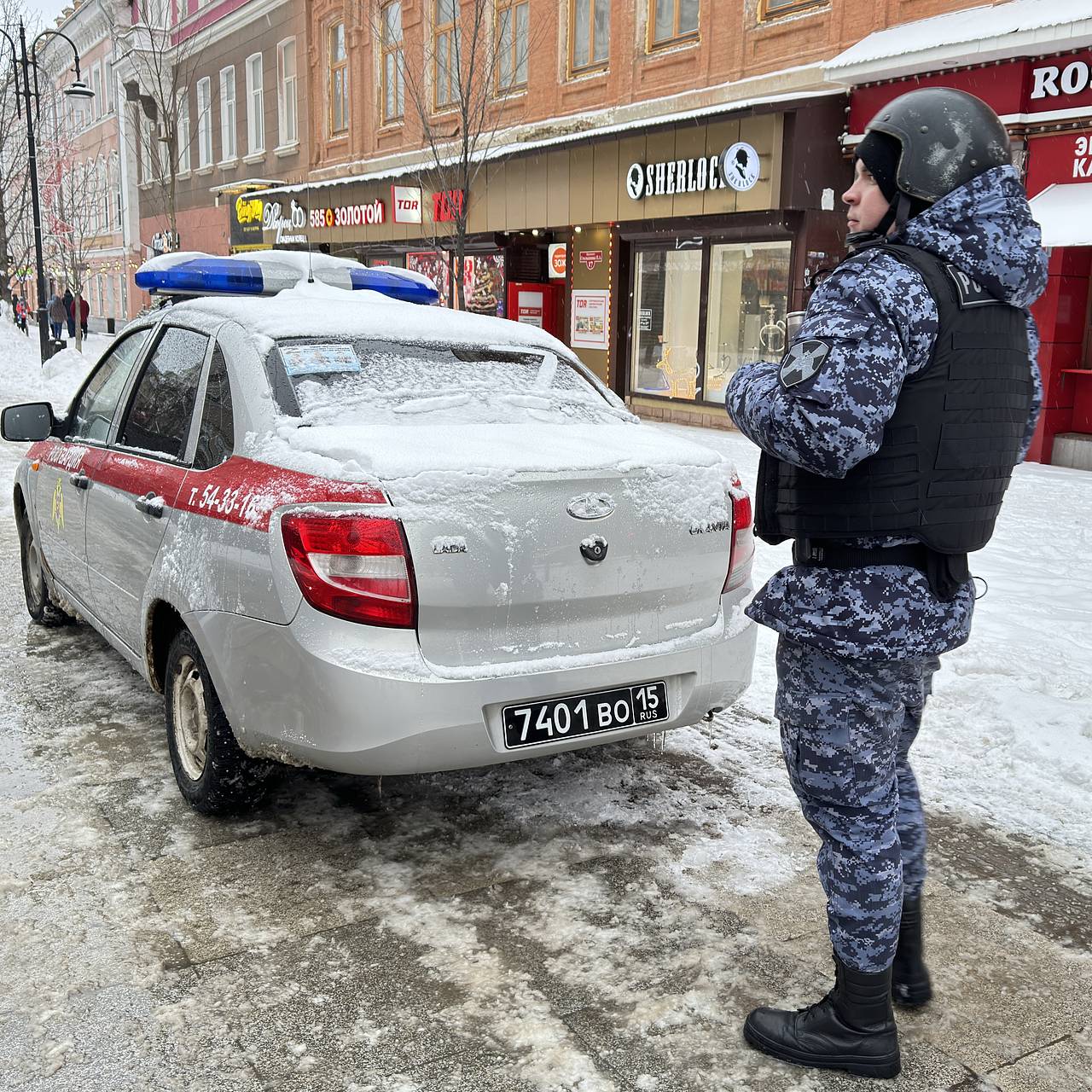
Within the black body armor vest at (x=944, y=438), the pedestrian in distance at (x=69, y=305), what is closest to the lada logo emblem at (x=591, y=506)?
the black body armor vest at (x=944, y=438)

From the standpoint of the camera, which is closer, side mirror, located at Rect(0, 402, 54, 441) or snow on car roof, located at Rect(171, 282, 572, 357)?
snow on car roof, located at Rect(171, 282, 572, 357)

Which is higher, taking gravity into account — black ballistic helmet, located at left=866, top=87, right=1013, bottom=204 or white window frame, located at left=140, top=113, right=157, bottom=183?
white window frame, located at left=140, top=113, right=157, bottom=183

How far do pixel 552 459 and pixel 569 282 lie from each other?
16.3 metres

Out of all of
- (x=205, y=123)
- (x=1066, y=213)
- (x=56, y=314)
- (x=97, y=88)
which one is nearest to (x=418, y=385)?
(x=1066, y=213)

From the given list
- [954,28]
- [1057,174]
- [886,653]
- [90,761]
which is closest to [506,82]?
[954,28]

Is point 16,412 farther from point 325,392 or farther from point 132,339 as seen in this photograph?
point 325,392

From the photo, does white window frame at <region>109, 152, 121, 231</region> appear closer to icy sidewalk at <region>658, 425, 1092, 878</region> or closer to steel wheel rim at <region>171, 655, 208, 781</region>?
icy sidewalk at <region>658, 425, 1092, 878</region>

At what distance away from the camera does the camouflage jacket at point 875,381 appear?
2.19 metres

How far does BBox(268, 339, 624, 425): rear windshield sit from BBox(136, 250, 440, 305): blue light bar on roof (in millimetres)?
1245

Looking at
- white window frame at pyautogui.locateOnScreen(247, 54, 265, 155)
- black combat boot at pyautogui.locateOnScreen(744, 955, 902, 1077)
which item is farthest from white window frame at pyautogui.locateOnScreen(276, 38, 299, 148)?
black combat boot at pyautogui.locateOnScreen(744, 955, 902, 1077)

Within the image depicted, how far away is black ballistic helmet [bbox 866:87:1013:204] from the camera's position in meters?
2.24

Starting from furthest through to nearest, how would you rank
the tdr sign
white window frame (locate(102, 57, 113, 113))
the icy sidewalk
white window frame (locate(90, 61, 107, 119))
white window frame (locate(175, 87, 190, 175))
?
white window frame (locate(90, 61, 107, 119)), white window frame (locate(102, 57, 113, 113)), white window frame (locate(175, 87, 190, 175)), the tdr sign, the icy sidewalk

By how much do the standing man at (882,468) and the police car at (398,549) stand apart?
832mm

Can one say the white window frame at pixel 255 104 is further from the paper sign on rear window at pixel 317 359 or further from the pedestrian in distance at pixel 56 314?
the paper sign on rear window at pixel 317 359
